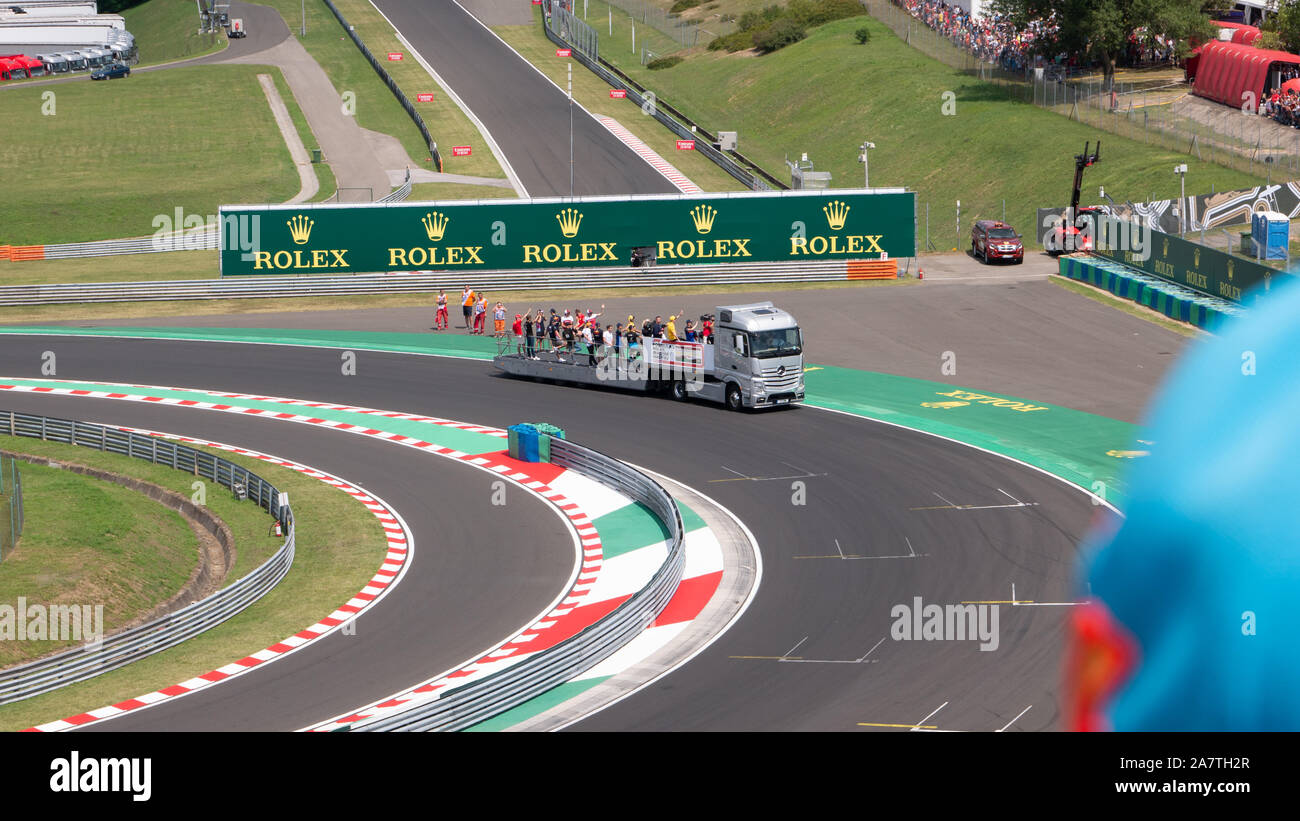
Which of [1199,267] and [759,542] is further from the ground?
[1199,267]

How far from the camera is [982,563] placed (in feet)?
81.9

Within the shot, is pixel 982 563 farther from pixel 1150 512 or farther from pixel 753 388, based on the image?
pixel 1150 512

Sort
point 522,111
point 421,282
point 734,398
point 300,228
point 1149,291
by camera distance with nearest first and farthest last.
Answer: point 734,398 < point 1149,291 < point 300,228 < point 421,282 < point 522,111

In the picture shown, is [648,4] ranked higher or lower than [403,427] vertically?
higher

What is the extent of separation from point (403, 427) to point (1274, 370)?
36032mm

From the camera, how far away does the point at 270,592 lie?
83.8 ft

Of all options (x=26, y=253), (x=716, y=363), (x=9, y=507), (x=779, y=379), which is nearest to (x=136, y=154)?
(x=26, y=253)

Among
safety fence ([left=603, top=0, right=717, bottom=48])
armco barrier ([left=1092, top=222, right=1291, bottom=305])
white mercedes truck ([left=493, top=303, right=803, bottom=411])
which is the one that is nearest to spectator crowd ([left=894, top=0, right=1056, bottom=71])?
safety fence ([left=603, top=0, right=717, bottom=48])

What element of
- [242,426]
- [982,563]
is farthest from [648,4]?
[982,563]

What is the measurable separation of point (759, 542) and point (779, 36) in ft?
283

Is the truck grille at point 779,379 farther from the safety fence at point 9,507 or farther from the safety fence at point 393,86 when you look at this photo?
the safety fence at point 393,86

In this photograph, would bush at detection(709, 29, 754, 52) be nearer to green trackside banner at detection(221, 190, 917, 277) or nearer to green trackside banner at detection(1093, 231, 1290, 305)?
green trackside banner at detection(221, 190, 917, 277)

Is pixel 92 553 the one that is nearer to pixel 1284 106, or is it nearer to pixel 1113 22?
pixel 1284 106
